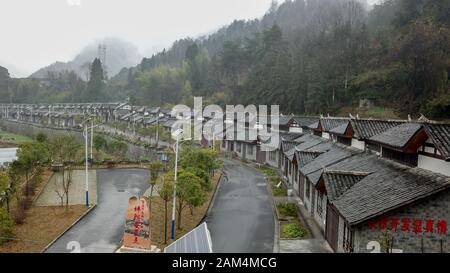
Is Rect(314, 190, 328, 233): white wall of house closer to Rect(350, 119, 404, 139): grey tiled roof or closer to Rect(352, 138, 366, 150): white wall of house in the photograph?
Rect(352, 138, 366, 150): white wall of house

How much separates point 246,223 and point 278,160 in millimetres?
18272

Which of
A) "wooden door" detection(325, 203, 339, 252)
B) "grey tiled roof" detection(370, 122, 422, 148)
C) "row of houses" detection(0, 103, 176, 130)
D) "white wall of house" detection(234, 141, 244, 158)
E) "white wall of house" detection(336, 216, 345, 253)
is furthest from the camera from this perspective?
"row of houses" detection(0, 103, 176, 130)

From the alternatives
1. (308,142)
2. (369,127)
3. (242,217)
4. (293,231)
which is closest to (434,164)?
(293,231)

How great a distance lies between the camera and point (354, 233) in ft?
36.8

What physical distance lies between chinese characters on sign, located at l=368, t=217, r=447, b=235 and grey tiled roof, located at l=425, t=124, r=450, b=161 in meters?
1.97

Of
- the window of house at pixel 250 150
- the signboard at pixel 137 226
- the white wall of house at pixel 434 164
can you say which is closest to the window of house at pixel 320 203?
the white wall of house at pixel 434 164

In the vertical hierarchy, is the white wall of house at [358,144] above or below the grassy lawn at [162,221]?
above

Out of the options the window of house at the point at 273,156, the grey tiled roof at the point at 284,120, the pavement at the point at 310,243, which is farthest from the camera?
the grey tiled roof at the point at 284,120

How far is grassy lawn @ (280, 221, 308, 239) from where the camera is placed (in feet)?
52.4

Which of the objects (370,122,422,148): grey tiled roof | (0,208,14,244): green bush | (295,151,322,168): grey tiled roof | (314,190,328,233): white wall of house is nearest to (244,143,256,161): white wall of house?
(295,151,322,168): grey tiled roof

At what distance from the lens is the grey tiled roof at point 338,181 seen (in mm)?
13719

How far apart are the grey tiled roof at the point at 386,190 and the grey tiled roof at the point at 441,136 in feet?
2.85

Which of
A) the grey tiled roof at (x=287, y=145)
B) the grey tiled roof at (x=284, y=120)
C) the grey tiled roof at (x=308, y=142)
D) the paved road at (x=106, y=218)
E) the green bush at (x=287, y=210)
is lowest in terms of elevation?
the paved road at (x=106, y=218)

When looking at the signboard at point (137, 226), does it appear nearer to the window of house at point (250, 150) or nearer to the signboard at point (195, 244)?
the signboard at point (195, 244)
